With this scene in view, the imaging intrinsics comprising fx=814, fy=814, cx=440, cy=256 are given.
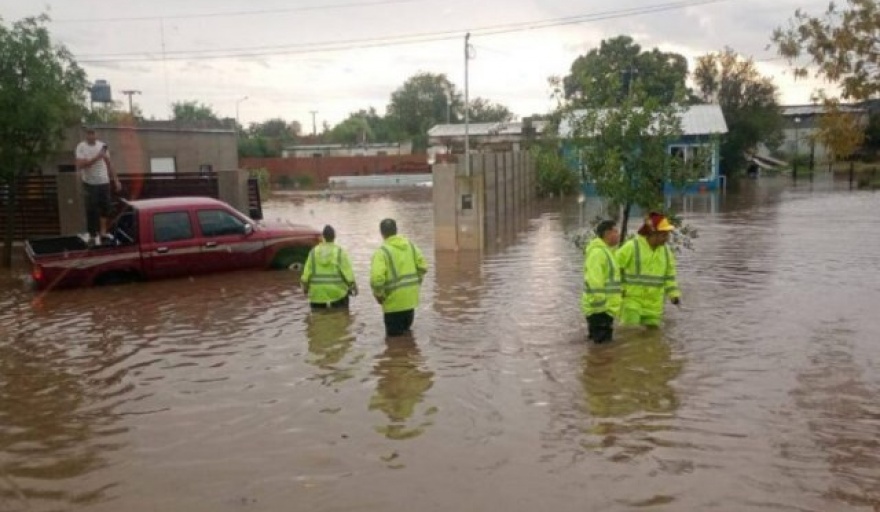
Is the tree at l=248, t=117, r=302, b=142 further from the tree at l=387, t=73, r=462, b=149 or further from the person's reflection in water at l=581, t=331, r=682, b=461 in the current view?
the person's reflection in water at l=581, t=331, r=682, b=461

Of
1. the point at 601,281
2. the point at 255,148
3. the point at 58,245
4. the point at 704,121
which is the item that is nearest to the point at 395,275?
the point at 601,281

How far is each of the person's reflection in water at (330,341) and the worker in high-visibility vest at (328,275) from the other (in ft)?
0.63

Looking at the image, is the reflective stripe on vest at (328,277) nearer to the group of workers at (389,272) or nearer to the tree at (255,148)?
the group of workers at (389,272)

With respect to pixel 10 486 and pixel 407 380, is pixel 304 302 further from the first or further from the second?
pixel 10 486

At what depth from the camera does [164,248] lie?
13391 millimetres

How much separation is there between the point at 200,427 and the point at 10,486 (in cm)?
143

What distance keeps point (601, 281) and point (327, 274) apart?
3.64 meters

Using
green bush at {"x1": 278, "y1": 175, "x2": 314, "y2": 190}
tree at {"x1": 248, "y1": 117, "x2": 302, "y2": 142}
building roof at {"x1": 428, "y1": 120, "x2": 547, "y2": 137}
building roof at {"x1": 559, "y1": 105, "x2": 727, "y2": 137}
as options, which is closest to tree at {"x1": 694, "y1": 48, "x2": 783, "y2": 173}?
building roof at {"x1": 559, "y1": 105, "x2": 727, "y2": 137}

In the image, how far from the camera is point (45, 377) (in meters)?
8.16

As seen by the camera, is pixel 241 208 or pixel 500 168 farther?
pixel 500 168

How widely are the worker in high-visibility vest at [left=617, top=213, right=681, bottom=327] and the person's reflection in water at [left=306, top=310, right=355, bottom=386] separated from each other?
3.11 metres

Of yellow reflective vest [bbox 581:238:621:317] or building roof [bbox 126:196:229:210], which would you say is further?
building roof [bbox 126:196:229:210]

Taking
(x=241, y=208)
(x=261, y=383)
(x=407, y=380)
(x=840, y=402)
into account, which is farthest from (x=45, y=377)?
(x=241, y=208)

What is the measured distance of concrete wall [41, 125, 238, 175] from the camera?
19.3 meters
